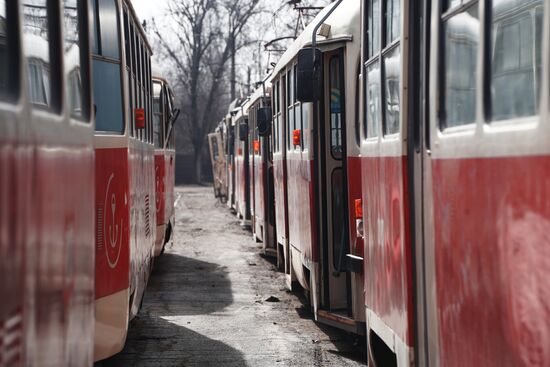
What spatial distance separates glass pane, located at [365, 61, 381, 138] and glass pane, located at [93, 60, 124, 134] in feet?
6.03

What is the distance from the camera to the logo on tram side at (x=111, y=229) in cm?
643

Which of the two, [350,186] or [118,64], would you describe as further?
[350,186]

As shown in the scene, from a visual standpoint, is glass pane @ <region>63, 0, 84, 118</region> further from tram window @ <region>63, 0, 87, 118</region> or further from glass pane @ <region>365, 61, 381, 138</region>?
glass pane @ <region>365, 61, 381, 138</region>

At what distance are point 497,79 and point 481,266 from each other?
61 cm

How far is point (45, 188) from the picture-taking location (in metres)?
3.05

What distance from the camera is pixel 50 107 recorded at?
3.25 m

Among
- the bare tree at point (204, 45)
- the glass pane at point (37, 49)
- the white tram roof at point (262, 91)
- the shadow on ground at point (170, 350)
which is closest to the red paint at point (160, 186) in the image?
the white tram roof at point (262, 91)

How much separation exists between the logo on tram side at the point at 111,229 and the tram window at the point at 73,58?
2.17m

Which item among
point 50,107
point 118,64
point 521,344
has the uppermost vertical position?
point 118,64

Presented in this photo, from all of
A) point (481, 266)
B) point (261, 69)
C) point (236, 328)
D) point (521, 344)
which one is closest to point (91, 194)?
point (481, 266)

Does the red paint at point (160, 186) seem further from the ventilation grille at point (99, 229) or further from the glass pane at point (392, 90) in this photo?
the glass pane at point (392, 90)

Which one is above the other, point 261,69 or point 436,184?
point 261,69

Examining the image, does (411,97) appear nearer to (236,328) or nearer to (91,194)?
(91,194)

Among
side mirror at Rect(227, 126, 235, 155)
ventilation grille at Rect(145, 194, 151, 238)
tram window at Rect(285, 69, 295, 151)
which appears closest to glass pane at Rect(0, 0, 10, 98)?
ventilation grille at Rect(145, 194, 151, 238)
